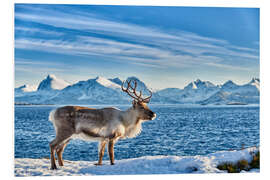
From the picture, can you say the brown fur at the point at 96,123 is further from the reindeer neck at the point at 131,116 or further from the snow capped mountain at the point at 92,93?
the snow capped mountain at the point at 92,93

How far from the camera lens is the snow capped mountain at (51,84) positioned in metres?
6.71

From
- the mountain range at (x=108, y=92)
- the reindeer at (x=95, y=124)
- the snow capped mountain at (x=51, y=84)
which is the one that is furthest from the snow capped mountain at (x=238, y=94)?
the snow capped mountain at (x=51, y=84)

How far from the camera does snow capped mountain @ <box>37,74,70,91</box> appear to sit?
6.71m

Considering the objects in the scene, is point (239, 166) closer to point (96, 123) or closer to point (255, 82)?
point (255, 82)

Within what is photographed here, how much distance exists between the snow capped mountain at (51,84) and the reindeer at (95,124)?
5.33ft

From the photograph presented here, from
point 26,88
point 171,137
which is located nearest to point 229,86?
point 171,137

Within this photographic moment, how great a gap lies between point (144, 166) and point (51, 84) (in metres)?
2.92

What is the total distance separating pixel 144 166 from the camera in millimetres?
5523

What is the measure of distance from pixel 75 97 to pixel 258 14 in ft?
14.5

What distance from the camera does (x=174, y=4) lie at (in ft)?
21.2

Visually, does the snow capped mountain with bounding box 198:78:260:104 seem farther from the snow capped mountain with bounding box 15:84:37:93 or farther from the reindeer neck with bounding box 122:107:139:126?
the snow capped mountain with bounding box 15:84:37:93
